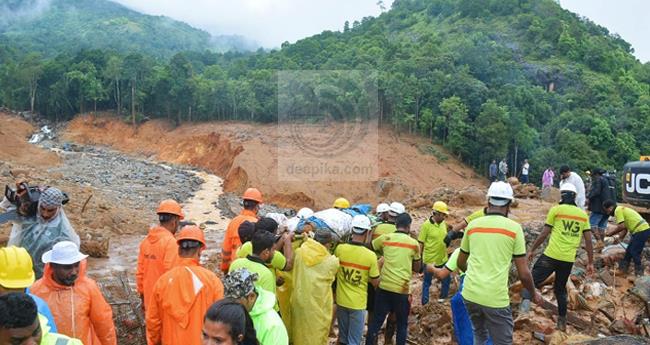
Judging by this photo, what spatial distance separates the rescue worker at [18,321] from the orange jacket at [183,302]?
1.08 meters

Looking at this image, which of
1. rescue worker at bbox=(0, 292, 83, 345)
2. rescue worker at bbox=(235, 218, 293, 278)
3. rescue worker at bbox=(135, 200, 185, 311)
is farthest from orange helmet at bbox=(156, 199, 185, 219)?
rescue worker at bbox=(0, 292, 83, 345)

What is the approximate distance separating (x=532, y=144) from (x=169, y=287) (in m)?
27.5

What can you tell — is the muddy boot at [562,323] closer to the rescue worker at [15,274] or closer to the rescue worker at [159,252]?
the rescue worker at [159,252]

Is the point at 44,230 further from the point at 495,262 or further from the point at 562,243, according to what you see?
the point at 562,243

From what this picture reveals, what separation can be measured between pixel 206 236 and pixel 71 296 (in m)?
10.7

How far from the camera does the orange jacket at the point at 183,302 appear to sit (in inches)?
119

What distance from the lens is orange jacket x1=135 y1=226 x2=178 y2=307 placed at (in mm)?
3799

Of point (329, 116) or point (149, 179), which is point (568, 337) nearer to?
point (149, 179)

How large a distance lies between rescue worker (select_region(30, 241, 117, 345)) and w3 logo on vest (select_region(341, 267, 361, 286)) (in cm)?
204

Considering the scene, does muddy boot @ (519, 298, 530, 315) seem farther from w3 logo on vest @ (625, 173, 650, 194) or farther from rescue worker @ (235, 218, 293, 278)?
w3 logo on vest @ (625, 173, 650, 194)

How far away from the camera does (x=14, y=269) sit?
2498 mm

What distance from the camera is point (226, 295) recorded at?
8.30 feet

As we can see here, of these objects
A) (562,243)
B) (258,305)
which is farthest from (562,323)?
(258,305)

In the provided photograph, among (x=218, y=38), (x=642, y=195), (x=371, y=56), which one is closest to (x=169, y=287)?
(x=642, y=195)
